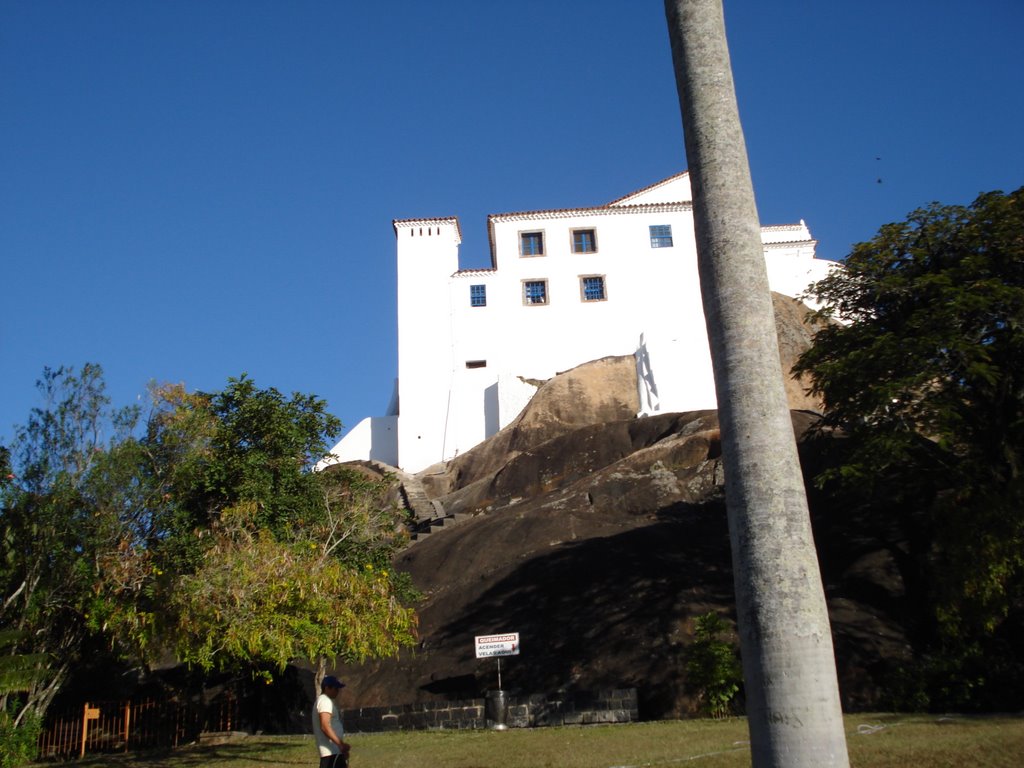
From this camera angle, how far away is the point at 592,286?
49281mm

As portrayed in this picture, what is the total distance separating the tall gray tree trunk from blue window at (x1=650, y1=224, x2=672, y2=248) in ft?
139

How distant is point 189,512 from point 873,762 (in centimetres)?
1303

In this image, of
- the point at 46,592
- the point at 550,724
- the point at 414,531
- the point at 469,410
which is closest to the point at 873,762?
the point at 550,724

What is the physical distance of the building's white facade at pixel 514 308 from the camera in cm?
4734

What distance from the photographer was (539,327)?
1916 inches

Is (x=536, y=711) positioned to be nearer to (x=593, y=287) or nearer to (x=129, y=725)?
(x=129, y=725)

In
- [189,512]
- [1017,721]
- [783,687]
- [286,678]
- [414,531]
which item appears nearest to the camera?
[783,687]

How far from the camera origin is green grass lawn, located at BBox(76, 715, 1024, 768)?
10484 millimetres

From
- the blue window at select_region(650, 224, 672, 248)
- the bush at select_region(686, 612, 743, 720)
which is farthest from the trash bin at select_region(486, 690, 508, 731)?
the blue window at select_region(650, 224, 672, 248)

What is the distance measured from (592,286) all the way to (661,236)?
4.82m

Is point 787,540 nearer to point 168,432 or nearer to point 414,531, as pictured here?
point 168,432

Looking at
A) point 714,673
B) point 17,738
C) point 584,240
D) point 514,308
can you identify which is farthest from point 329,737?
point 584,240

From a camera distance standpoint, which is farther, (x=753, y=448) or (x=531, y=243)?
(x=531, y=243)

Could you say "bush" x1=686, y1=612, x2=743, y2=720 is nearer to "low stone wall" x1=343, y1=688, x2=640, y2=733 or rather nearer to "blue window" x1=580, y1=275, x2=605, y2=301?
"low stone wall" x1=343, y1=688, x2=640, y2=733
